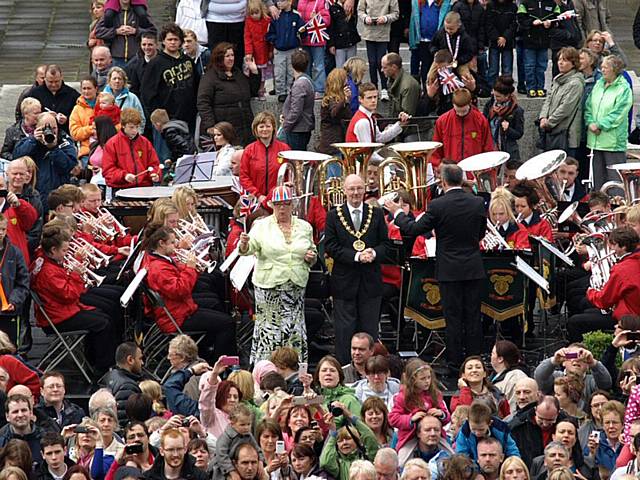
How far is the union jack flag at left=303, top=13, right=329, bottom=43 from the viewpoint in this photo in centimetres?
2392

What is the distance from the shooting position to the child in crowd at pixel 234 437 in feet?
49.3

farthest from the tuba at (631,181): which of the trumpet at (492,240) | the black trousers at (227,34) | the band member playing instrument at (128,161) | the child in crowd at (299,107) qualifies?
the black trousers at (227,34)

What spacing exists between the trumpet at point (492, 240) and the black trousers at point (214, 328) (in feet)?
8.24

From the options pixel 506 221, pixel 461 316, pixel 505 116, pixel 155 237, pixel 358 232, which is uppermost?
pixel 155 237

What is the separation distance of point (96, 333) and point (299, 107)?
5.25 meters

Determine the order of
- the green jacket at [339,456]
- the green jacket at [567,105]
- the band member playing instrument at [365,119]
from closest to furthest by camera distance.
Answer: the green jacket at [339,456] < the band member playing instrument at [365,119] < the green jacket at [567,105]

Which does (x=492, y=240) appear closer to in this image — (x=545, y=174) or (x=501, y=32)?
(x=545, y=174)

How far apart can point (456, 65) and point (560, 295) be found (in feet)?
14.0

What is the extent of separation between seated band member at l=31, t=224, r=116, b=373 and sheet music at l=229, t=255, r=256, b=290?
1.20 meters

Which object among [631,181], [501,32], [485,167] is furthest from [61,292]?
A: [501,32]

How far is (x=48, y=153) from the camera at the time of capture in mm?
21297

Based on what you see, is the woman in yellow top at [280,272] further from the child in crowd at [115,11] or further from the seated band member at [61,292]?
the child in crowd at [115,11]

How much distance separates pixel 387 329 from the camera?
20.1m

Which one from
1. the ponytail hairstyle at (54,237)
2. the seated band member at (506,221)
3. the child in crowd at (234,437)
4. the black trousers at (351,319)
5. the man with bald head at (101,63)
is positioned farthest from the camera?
the man with bald head at (101,63)
